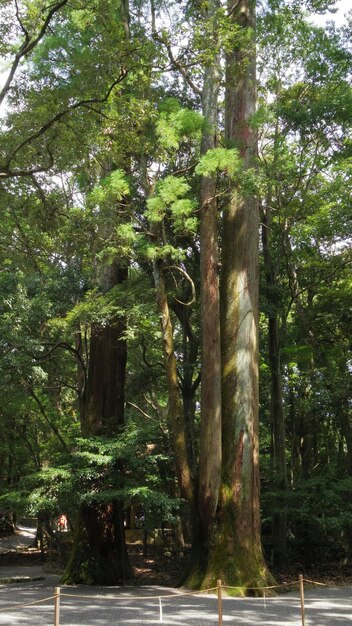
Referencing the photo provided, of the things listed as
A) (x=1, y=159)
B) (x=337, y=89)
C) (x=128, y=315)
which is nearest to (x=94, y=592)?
(x=128, y=315)

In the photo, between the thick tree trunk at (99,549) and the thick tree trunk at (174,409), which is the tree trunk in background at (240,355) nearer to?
the thick tree trunk at (174,409)

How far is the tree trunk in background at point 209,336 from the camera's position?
1077cm

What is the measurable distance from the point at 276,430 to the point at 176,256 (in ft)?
22.3

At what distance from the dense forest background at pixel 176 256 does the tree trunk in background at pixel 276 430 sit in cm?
6

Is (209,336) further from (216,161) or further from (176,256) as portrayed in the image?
(216,161)

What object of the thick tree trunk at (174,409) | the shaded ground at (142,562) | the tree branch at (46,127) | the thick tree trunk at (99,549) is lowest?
the shaded ground at (142,562)

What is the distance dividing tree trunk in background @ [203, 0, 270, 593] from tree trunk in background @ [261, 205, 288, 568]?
74.1 inches

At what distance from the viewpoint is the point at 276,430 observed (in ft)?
50.4

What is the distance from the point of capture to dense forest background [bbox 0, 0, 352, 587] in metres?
10.3

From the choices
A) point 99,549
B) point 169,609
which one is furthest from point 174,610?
point 99,549

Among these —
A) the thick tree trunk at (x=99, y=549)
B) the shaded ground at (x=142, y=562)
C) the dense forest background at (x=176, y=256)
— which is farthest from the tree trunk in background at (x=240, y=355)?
the thick tree trunk at (x=99, y=549)

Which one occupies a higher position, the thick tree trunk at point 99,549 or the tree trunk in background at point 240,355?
the tree trunk in background at point 240,355

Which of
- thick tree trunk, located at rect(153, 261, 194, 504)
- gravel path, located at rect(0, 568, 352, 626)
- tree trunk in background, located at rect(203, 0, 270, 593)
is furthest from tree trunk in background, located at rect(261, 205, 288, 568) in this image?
thick tree trunk, located at rect(153, 261, 194, 504)

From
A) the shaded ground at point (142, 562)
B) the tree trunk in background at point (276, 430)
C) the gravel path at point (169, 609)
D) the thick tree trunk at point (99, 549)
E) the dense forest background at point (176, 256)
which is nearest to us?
the gravel path at point (169, 609)
